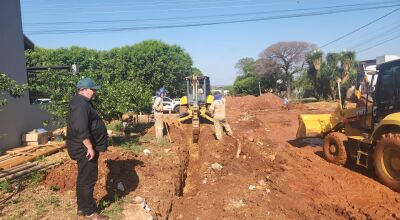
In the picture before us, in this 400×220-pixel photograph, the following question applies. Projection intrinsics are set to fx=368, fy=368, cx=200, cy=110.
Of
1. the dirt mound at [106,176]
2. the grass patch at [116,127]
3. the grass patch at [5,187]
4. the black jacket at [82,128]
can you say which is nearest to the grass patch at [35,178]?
the dirt mound at [106,176]

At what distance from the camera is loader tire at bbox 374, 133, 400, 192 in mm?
7414

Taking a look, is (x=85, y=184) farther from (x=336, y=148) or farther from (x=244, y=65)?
(x=244, y=65)

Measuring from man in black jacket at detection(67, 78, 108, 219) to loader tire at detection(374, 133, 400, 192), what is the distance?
5.67 metres

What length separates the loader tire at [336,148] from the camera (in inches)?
376

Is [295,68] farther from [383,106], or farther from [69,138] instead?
[69,138]

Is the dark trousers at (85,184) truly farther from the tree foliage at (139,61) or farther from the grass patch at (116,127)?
the tree foliage at (139,61)

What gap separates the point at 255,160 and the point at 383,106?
3991mm

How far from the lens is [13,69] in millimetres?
12148

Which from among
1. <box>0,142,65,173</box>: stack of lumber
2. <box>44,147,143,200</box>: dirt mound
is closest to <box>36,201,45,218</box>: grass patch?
<box>44,147,143,200</box>: dirt mound

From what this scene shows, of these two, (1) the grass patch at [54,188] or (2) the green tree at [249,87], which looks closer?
(1) the grass patch at [54,188]

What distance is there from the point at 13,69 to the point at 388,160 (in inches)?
444

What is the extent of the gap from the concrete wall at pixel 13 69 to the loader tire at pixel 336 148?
9.52m

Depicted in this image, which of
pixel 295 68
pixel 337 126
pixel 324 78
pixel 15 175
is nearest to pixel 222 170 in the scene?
pixel 337 126

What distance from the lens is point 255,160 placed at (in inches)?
429
